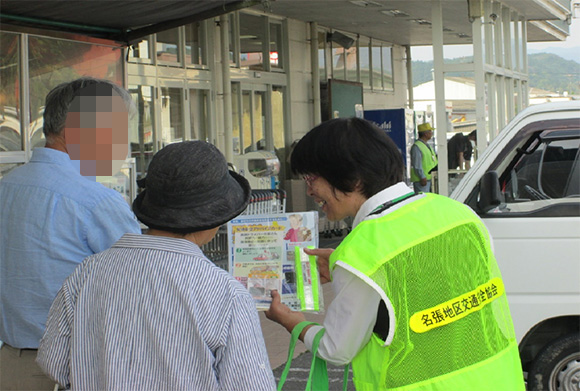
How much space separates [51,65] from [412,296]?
261 inches

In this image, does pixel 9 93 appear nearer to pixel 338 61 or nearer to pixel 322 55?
pixel 322 55

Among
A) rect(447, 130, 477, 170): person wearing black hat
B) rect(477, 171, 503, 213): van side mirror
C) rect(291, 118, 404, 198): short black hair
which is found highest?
rect(447, 130, 477, 170): person wearing black hat

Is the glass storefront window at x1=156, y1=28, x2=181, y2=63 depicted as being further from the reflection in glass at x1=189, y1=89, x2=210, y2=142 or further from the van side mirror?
the van side mirror

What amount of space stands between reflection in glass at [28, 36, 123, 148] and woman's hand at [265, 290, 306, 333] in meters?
5.83

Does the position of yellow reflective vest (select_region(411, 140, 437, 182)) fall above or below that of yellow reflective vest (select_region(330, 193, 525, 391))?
above

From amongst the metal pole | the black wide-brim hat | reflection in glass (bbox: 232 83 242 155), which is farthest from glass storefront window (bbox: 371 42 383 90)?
the black wide-brim hat

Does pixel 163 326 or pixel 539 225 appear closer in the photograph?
pixel 163 326

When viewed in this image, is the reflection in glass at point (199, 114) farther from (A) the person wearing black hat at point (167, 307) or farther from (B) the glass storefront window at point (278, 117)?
(A) the person wearing black hat at point (167, 307)

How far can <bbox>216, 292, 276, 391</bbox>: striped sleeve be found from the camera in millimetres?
1992

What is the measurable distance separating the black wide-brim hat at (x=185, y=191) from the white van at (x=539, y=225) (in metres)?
2.71

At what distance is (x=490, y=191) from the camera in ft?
14.8

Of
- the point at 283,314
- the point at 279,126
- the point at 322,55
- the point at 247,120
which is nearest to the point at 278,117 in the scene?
the point at 279,126

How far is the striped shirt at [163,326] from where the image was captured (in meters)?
2.00

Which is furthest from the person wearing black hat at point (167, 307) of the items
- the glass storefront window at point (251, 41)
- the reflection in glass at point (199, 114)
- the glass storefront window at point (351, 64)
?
the glass storefront window at point (351, 64)
